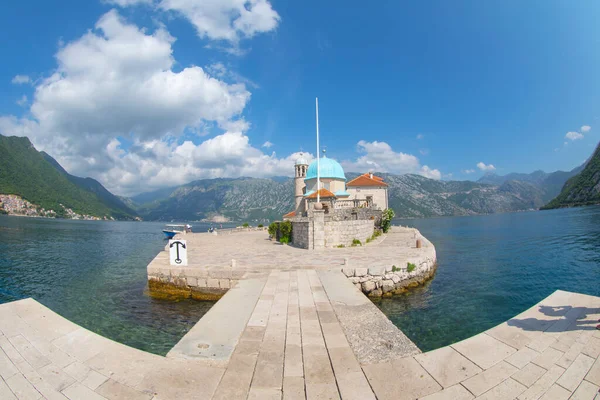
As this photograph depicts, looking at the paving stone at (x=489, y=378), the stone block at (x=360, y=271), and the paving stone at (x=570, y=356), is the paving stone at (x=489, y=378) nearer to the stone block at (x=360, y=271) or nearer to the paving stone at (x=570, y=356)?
the paving stone at (x=570, y=356)

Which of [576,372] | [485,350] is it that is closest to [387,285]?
[485,350]

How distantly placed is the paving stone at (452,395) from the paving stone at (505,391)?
0.55 feet

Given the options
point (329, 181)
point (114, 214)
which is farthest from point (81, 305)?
point (114, 214)

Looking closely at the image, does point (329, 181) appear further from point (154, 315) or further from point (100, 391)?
point (100, 391)

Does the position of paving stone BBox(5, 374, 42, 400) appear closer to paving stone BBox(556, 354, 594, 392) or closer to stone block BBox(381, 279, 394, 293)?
paving stone BBox(556, 354, 594, 392)

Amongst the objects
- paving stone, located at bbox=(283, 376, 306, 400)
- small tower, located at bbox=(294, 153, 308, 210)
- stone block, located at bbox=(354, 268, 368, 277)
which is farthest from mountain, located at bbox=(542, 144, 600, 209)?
paving stone, located at bbox=(283, 376, 306, 400)

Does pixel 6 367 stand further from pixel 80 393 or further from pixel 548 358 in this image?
pixel 548 358

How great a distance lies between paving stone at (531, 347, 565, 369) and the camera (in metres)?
4.40

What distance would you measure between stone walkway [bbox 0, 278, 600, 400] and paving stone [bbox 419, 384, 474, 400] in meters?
0.02

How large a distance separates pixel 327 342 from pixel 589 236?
42.0m

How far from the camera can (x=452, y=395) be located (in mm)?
3766

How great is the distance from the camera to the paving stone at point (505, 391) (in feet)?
12.2

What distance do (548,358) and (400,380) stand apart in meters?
2.55

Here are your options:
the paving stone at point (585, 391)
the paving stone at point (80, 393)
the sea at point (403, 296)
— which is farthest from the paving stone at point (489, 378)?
the paving stone at point (80, 393)
